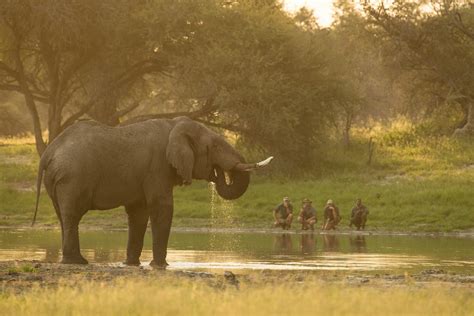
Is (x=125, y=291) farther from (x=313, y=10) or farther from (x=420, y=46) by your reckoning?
(x=313, y=10)

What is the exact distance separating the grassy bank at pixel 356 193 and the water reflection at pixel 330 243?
3898 millimetres

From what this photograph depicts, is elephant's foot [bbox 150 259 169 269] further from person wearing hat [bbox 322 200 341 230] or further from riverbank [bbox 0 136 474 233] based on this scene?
riverbank [bbox 0 136 474 233]

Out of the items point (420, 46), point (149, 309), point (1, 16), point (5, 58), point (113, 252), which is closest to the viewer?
point (149, 309)

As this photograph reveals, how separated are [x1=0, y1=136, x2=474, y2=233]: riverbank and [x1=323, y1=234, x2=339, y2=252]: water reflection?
11.8 ft

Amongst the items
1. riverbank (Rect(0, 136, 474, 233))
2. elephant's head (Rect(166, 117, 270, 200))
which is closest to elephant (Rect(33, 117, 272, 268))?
elephant's head (Rect(166, 117, 270, 200))

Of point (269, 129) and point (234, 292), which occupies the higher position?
point (269, 129)

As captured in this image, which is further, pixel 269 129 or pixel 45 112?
pixel 45 112

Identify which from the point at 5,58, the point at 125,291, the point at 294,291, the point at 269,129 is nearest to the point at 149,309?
the point at 125,291

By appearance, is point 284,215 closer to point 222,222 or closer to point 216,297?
point 222,222

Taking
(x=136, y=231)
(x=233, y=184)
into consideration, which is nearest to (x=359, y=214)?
(x=233, y=184)

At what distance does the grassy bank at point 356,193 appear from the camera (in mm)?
45188

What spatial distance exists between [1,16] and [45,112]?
5539 cm

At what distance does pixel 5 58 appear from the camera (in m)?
56.2

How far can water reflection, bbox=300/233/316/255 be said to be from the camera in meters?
32.3
